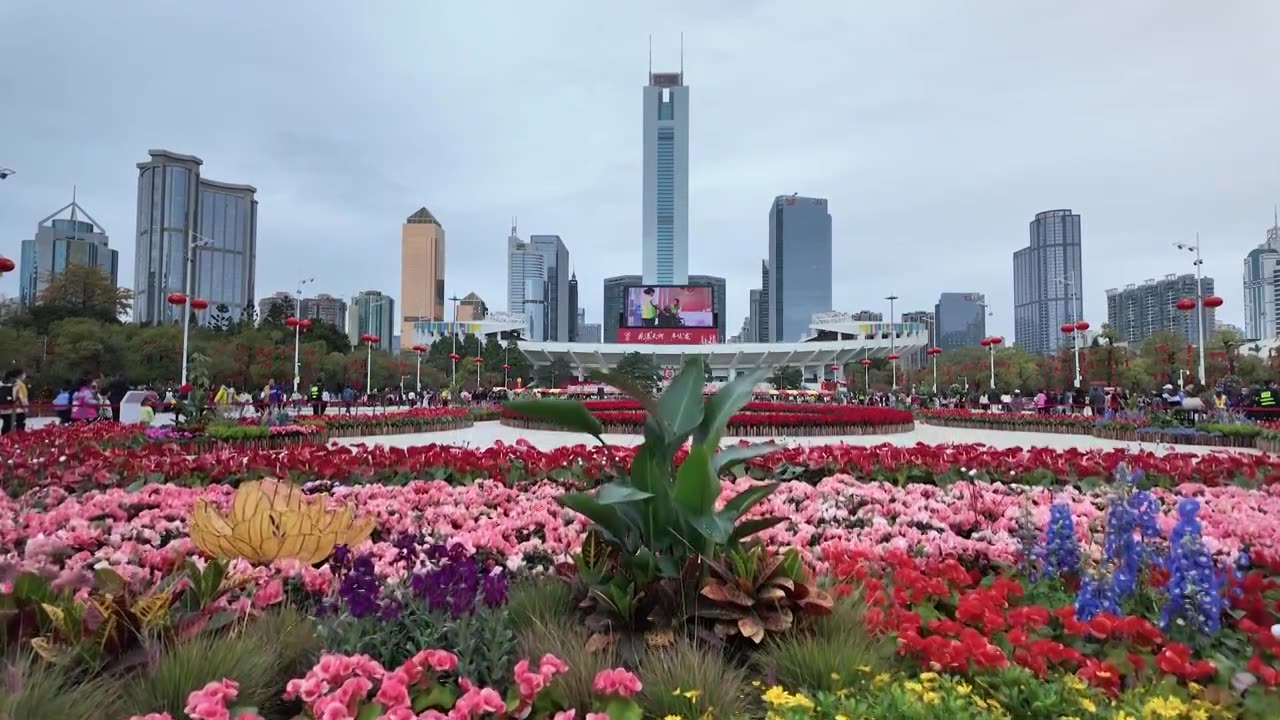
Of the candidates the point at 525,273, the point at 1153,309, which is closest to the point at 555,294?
the point at 525,273

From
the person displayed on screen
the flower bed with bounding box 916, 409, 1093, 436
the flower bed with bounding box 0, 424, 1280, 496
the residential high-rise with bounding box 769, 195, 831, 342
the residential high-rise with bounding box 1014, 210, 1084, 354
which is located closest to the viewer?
the flower bed with bounding box 0, 424, 1280, 496

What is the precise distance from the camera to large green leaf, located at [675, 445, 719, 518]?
8.28 ft

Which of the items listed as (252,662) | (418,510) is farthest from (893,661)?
(418,510)

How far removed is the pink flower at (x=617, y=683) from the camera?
1.98 m

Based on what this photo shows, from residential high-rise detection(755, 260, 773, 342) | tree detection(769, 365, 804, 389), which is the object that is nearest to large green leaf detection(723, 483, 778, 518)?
tree detection(769, 365, 804, 389)

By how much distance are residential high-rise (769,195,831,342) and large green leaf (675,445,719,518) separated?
15831 centimetres

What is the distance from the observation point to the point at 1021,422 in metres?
19.5

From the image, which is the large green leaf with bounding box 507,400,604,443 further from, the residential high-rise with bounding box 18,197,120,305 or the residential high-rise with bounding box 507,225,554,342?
the residential high-rise with bounding box 507,225,554,342

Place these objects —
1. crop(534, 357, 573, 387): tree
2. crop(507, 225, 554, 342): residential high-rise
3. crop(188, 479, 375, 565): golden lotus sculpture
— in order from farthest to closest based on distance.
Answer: crop(507, 225, 554, 342): residential high-rise, crop(534, 357, 573, 387): tree, crop(188, 479, 375, 565): golden lotus sculpture

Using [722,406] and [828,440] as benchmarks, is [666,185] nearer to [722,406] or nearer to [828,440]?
[828,440]

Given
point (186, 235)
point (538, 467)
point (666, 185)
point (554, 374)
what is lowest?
point (538, 467)

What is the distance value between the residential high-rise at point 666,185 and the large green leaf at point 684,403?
121627 millimetres

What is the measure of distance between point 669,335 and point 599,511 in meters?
74.7

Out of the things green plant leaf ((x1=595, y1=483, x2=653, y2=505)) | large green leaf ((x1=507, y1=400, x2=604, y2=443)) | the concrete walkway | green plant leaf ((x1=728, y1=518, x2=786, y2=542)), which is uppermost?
large green leaf ((x1=507, y1=400, x2=604, y2=443))
